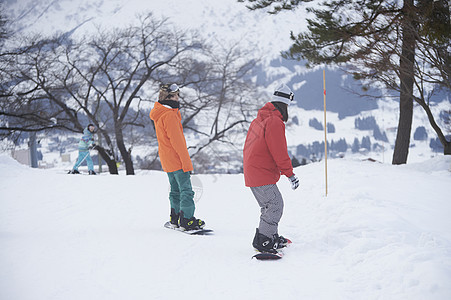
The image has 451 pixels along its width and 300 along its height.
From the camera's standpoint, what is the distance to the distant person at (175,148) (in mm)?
4531

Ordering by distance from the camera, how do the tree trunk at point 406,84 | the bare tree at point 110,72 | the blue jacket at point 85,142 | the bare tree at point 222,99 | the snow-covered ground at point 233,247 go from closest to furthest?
the snow-covered ground at point 233,247
the tree trunk at point 406,84
the blue jacket at point 85,142
the bare tree at point 110,72
the bare tree at point 222,99

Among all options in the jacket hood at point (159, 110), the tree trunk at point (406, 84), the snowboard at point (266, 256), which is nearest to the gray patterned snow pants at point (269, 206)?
the snowboard at point (266, 256)

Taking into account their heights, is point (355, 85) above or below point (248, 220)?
above

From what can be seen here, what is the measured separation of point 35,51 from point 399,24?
1395cm

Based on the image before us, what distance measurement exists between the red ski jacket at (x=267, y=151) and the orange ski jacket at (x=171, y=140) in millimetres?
1089

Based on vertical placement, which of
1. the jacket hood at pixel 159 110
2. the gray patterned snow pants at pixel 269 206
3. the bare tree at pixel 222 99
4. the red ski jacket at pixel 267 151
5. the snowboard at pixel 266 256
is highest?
the bare tree at pixel 222 99

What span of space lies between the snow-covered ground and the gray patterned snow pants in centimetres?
34

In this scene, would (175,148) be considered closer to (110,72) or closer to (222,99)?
(222,99)

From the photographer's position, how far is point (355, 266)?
321cm

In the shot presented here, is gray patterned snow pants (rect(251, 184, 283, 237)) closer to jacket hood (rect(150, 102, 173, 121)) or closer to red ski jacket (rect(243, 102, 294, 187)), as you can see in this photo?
red ski jacket (rect(243, 102, 294, 187))

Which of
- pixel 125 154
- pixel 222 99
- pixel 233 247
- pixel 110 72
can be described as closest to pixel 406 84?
pixel 222 99

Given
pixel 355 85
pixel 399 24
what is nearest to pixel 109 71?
pixel 355 85

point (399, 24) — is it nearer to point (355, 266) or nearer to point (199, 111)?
point (355, 266)

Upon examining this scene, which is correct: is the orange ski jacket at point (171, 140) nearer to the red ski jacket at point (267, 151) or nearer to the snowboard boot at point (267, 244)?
the red ski jacket at point (267, 151)
